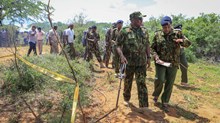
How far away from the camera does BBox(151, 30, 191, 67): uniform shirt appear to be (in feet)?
17.8

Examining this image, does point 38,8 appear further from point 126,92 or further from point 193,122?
point 193,122

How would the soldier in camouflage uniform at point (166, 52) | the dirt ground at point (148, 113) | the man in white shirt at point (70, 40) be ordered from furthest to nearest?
the man in white shirt at point (70, 40) → the soldier in camouflage uniform at point (166, 52) → the dirt ground at point (148, 113)

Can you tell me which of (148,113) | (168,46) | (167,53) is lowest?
(148,113)

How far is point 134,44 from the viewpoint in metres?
5.10

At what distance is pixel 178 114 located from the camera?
5.58 m

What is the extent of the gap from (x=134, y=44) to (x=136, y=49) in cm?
10

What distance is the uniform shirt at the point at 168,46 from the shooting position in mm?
5430

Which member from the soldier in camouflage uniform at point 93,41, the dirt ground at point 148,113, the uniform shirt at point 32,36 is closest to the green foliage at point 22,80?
the dirt ground at point 148,113

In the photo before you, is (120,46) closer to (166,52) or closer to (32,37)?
(166,52)

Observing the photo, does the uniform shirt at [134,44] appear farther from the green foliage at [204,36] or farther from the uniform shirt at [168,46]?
the green foliage at [204,36]

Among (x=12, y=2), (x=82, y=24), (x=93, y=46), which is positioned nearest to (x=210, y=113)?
(x=12, y=2)

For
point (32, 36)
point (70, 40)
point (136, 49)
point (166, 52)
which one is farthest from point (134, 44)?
point (32, 36)

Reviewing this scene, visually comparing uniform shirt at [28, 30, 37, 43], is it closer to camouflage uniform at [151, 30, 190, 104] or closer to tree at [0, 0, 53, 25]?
tree at [0, 0, 53, 25]

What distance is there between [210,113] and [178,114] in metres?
0.85
